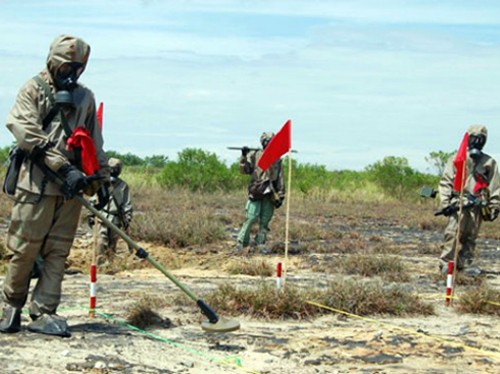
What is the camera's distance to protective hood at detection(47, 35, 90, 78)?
7973 millimetres

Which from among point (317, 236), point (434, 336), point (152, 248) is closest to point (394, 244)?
point (317, 236)

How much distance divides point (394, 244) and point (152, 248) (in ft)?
17.4

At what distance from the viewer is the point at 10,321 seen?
8125 mm

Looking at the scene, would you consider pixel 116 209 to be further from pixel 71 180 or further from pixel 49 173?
pixel 71 180

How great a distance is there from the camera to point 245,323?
9.33 metres

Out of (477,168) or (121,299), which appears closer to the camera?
(121,299)

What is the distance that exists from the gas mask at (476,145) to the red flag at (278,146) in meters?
3.51

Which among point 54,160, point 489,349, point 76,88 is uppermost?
point 76,88

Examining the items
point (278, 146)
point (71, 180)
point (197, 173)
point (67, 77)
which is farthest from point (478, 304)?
point (197, 173)

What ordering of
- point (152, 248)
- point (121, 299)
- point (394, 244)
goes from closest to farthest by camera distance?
point (121, 299), point (152, 248), point (394, 244)

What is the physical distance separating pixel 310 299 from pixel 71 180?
3.39 metres

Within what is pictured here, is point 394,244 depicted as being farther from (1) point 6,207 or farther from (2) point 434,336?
(2) point 434,336

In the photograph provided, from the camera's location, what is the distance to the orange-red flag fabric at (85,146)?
7.93m

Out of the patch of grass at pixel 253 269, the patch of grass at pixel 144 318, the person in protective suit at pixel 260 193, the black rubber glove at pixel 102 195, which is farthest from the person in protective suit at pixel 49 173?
the person in protective suit at pixel 260 193
